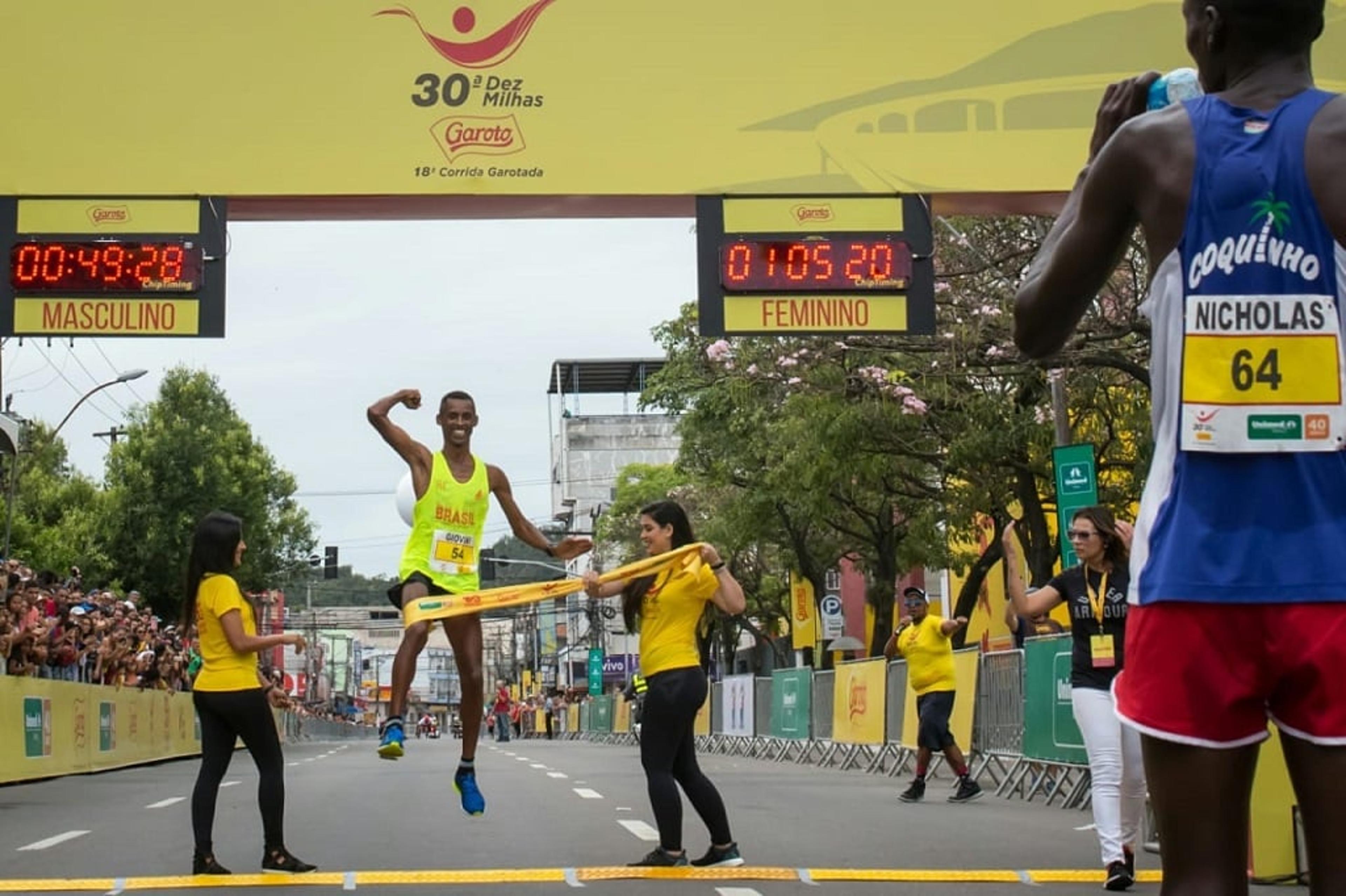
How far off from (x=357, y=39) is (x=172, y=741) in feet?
77.3

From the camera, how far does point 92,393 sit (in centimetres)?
4797

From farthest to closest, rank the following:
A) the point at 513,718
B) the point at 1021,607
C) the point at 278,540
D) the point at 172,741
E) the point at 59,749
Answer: the point at 513,718 < the point at 278,540 < the point at 172,741 < the point at 59,749 < the point at 1021,607

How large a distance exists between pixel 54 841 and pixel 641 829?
3915mm

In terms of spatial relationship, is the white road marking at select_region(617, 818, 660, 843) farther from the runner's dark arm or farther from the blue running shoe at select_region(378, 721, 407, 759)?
the runner's dark arm

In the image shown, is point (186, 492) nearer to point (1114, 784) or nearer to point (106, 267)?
point (106, 267)

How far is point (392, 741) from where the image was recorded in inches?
392

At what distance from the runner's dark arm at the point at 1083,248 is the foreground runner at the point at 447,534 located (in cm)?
675

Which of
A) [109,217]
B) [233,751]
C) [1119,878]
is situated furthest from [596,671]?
[1119,878]

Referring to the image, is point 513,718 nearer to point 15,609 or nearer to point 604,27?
point 15,609

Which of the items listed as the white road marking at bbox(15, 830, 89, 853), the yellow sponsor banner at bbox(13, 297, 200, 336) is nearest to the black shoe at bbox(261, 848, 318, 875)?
the white road marking at bbox(15, 830, 89, 853)

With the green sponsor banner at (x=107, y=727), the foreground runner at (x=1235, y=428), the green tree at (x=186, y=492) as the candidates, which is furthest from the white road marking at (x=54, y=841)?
the green tree at (x=186, y=492)

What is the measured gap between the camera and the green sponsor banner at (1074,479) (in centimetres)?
1816

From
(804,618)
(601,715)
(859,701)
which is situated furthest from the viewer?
(601,715)

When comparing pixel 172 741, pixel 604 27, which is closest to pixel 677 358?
pixel 172 741
